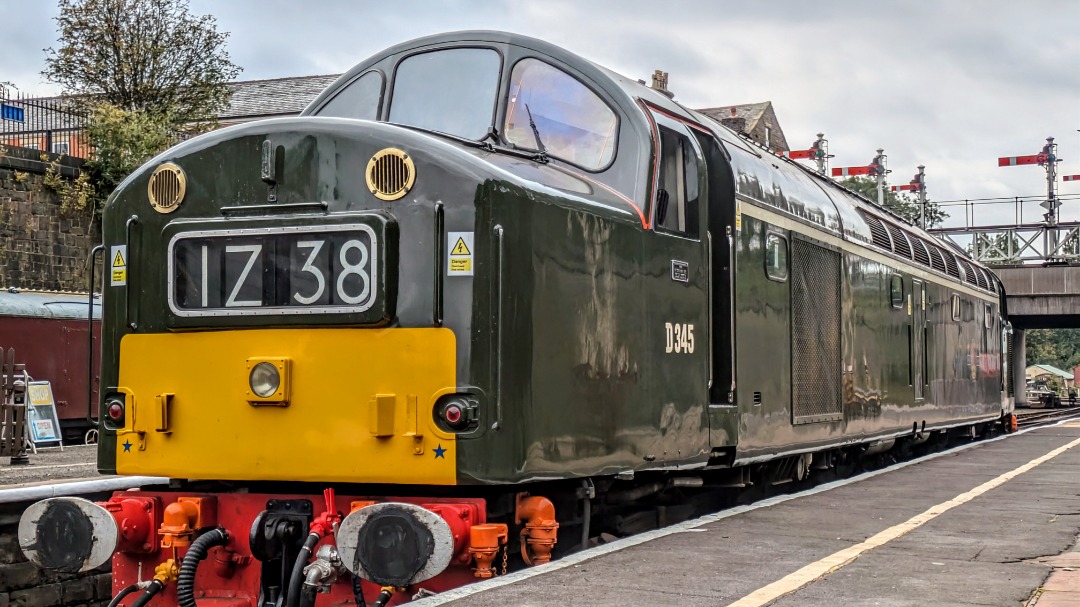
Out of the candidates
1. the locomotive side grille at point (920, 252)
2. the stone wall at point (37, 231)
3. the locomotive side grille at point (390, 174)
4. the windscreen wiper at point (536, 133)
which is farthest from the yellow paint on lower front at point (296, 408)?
the stone wall at point (37, 231)

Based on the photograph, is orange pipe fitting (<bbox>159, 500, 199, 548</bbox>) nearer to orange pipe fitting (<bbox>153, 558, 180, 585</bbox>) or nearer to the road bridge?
orange pipe fitting (<bbox>153, 558, 180, 585</bbox>)

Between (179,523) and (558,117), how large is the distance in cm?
304

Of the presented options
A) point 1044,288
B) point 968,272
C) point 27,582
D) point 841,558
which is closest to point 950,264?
point 968,272

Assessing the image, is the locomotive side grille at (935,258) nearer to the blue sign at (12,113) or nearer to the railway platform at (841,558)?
the railway platform at (841,558)

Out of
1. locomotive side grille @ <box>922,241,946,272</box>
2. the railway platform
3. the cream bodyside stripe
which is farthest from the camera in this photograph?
locomotive side grille @ <box>922,241,946,272</box>

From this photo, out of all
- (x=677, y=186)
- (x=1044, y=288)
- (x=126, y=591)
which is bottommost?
(x=126, y=591)

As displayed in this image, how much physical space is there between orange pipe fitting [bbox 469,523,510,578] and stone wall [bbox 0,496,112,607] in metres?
4.85

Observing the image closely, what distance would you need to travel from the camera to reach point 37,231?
25.8 metres

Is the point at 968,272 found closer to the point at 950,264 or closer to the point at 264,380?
the point at 950,264

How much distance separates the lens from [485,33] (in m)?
7.65

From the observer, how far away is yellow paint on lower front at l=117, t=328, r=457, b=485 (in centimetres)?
625

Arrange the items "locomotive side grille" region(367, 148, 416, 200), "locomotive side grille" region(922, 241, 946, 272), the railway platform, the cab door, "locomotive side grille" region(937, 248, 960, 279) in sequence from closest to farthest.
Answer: the railway platform, "locomotive side grille" region(367, 148, 416, 200), the cab door, "locomotive side grille" region(922, 241, 946, 272), "locomotive side grille" region(937, 248, 960, 279)

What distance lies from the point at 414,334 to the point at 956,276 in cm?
1354

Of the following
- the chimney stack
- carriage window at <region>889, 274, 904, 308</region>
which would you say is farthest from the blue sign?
carriage window at <region>889, 274, 904, 308</region>
